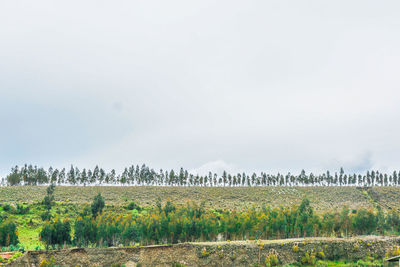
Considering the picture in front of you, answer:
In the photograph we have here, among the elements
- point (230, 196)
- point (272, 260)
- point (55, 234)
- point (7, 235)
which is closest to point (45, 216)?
point (7, 235)

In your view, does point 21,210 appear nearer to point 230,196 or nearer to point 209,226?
point 209,226

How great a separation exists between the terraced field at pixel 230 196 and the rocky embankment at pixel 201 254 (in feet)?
115

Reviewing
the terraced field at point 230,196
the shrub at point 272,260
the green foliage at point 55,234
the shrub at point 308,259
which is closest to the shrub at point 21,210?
the terraced field at point 230,196

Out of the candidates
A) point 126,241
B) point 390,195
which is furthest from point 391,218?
point 390,195

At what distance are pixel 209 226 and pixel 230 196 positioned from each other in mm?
44114

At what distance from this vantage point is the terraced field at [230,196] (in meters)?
72.8

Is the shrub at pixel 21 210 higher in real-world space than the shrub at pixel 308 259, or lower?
higher

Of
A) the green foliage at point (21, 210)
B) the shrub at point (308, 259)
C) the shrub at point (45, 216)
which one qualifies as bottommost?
the shrub at point (308, 259)

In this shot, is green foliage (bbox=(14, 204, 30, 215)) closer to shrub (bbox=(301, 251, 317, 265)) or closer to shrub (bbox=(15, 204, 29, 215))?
shrub (bbox=(15, 204, 29, 215))

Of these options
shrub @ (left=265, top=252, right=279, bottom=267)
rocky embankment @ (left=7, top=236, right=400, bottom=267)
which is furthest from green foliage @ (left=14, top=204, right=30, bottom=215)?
shrub @ (left=265, top=252, right=279, bottom=267)

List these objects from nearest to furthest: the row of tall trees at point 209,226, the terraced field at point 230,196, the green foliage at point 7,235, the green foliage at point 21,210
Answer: the green foliage at point 7,235 → the row of tall trees at point 209,226 → the green foliage at point 21,210 → the terraced field at point 230,196

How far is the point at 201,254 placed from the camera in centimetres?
3344

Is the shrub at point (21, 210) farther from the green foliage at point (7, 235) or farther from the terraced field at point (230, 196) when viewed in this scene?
the green foliage at point (7, 235)

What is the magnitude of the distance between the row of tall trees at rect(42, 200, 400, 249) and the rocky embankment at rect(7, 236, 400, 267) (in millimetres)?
5010
